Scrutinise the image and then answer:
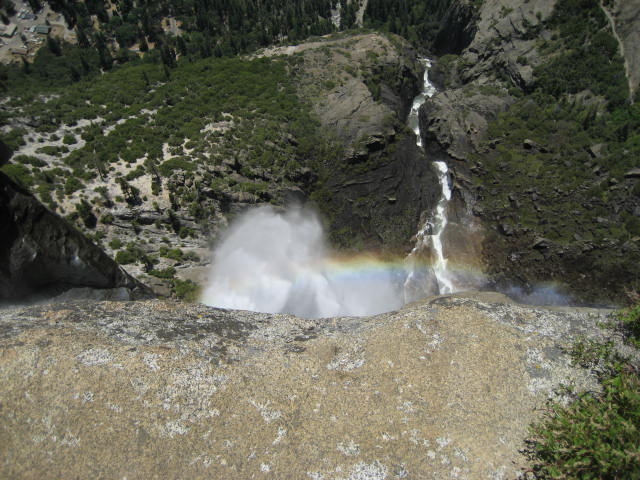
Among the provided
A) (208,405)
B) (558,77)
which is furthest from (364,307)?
(558,77)

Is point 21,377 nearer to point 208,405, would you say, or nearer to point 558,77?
point 208,405

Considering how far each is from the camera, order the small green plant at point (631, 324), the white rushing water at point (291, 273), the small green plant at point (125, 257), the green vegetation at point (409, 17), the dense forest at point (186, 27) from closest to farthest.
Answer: the small green plant at point (631, 324)
the small green plant at point (125, 257)
the white rushing water at point (291, 273)
the dense forest at point (186, 27)
the green vegetation at point (409, 17)

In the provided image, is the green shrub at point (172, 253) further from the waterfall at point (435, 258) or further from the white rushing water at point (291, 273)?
the waterfall at point (435, 258)

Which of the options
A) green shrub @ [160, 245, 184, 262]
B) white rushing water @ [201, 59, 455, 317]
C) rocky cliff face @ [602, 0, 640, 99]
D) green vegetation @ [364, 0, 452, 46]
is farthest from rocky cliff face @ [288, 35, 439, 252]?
green vegetation @ [364, 0, 452, 46]

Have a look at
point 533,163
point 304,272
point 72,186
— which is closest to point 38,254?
point 72,186

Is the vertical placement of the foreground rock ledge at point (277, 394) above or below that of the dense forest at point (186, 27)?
below

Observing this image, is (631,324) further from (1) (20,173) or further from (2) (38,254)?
(1) (20,173)

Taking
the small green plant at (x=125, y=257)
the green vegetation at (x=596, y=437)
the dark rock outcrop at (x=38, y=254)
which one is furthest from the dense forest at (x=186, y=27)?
the green vegetation at (x=596, y=437)
